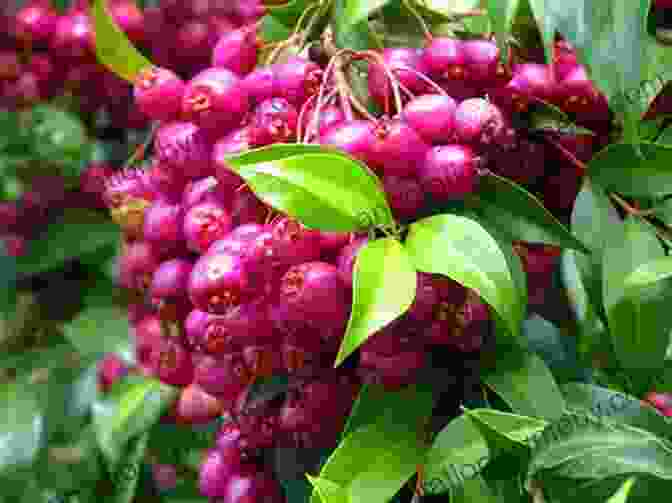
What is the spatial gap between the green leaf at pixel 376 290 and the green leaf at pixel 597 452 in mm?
113

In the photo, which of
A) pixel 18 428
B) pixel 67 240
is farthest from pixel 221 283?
pixel 67 240

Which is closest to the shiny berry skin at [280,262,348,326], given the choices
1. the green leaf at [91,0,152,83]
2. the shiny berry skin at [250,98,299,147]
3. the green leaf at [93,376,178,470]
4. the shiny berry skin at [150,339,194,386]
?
the shiny berry skin at [250,98,299,147]

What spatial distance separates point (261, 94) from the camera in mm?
781

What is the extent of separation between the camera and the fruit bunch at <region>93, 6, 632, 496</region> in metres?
0.67

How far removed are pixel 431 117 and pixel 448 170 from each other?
0.04m

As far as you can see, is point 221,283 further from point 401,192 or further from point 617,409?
point 617,409

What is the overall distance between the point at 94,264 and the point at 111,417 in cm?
36

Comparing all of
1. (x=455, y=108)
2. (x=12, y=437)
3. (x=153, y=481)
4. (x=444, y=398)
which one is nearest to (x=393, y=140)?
(x=455, y=108)

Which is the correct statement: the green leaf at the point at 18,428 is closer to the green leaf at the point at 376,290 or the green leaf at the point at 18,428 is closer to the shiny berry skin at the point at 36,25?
the shiny berry skin at the point at 36,25

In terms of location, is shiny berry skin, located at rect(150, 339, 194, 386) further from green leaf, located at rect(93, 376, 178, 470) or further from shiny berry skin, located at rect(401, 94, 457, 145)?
green leaf, located at rect(93, 376, 178, 470)

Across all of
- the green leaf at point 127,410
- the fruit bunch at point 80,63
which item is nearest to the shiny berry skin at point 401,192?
the green leaf at point 127,410

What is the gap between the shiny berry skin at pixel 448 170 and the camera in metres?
0.68

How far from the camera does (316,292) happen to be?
0.65 metres

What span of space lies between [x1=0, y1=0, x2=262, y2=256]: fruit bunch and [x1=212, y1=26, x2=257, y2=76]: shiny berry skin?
22.8 inches
